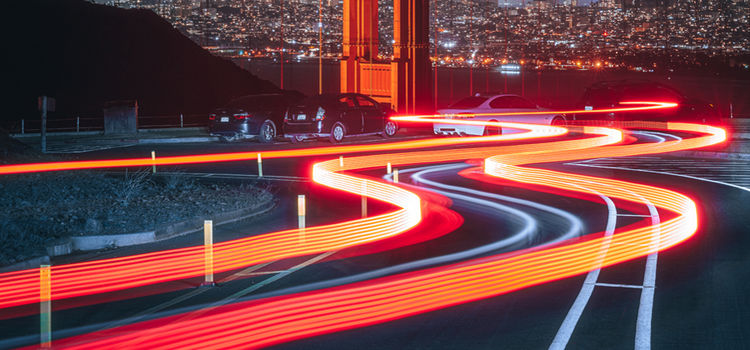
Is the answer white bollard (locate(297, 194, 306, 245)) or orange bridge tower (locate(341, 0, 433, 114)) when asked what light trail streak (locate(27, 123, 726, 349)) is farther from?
orange bridge tower (locate(341, 0, 433, 114))

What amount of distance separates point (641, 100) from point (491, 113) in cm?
858

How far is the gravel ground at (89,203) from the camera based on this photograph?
10.9m

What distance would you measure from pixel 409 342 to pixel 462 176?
12039mm

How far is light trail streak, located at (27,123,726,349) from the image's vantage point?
643 centimetres

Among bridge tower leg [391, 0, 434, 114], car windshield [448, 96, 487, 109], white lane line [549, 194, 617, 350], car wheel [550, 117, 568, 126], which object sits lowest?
white lane line [549, 194, 617, 350]

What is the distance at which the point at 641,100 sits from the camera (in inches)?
1232

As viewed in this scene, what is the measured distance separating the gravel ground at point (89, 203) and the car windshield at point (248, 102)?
966cm

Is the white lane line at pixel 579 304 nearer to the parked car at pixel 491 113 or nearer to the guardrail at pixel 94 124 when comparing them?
the parked car at pixel 491 113

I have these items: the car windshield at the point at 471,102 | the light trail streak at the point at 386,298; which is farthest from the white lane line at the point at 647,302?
the car windshield at the point at 471,102

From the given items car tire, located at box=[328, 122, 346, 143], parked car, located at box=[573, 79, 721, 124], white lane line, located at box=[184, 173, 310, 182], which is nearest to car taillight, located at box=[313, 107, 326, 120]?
car tire, located at box=[328, 122, 346, 143]

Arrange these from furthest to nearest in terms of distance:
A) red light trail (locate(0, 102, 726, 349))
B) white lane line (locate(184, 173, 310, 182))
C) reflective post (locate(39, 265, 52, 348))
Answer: white lane line (locate(184, 173, 310, 182)) → red light trail (locate(0, 102, 726, 349)) → reflective post (locate(39, 265, 52, 348))

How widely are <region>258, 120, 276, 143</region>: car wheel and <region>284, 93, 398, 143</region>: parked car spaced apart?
0.85 metres

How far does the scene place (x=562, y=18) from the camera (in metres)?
39.0

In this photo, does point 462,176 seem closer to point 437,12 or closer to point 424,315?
point 424,315
